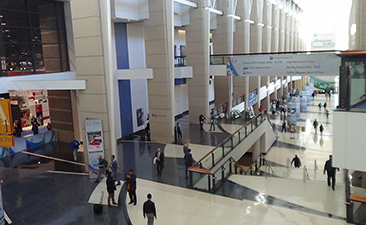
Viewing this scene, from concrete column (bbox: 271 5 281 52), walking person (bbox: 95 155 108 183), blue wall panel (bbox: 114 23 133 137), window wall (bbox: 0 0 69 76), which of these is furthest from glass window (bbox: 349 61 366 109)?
concrete column (bbox: 271 5 281 52)

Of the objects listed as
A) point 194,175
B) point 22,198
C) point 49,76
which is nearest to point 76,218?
point 22,198

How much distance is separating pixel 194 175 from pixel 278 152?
562 inches

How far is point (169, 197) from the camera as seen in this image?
1050 centimetres

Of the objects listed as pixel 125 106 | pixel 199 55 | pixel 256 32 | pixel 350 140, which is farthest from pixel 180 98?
pixel 350 140

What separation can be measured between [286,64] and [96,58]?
11242 mm

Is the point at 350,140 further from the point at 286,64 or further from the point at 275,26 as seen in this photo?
→ the point at 275,26

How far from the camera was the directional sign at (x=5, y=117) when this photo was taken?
8117 millimetres

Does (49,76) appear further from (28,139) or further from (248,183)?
(248,183)

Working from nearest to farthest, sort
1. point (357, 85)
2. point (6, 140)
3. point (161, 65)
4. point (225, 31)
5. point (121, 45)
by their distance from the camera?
point (357, 85)
point (6, 140)
point (161, 65)
point (121, 45)
point (225, 31)

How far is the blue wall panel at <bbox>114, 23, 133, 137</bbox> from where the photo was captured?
1943 centimetres

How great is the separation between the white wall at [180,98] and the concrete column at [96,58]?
1401 centimetres

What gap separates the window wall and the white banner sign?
34.9ft

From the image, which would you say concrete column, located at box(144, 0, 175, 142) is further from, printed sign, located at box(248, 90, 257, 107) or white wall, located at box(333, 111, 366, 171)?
printed sign, located at box(248, 90, 257, 107)

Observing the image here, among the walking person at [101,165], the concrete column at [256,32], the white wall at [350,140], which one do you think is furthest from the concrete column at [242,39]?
the white wall at [350,140]
